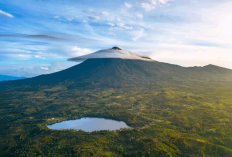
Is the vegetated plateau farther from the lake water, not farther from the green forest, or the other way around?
the lake water

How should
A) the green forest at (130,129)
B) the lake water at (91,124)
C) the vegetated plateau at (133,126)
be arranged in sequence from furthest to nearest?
the lake water at (91,124), the vegetated plateau at (133,126), the green forest at (130,129)

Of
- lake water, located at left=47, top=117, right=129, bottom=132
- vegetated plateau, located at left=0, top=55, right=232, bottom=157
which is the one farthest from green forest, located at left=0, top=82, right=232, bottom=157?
lake water, located at left=47, top=117, right=129, bottom=132

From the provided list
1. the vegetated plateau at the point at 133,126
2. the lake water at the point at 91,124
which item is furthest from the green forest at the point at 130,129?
the lake water at the point at 91,124

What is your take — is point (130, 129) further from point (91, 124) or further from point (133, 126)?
point (91, 124)

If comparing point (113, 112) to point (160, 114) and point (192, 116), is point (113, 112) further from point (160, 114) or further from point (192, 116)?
point (192, 116)

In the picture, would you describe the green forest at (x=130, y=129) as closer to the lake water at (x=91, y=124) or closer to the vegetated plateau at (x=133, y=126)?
the vegetated plateau at (x=133, y=126)

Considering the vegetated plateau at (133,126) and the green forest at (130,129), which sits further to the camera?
the vegetated plateau at (133,126)

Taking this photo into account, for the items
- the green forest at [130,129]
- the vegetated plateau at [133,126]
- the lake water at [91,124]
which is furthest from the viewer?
the lake water at [91,124]
